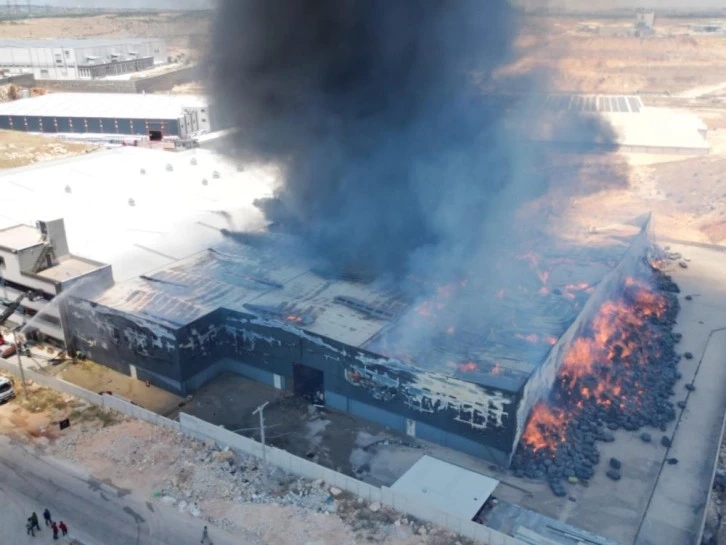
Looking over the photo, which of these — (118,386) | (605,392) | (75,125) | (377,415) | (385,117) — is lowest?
(118,386)

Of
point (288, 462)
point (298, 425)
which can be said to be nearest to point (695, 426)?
point (298, 425)

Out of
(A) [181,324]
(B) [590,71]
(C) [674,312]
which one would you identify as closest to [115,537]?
(A) [181,324]

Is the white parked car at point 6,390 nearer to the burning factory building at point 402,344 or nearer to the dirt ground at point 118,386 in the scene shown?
the dirt ground at point 118,386

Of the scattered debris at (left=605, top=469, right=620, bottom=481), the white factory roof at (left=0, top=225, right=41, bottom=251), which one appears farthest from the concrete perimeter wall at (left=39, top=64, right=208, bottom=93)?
the scattered debris at (left=605, top=469, right=620, bottom=481)

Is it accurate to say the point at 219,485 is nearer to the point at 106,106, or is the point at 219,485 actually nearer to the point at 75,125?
the point at 75,125

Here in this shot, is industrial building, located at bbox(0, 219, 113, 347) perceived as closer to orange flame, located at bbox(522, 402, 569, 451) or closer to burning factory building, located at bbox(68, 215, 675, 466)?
burning factory building, located at bbox(68, 215, 675, 466)

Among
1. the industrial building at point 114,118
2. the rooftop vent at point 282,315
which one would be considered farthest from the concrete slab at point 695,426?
the industrial building at point 114,118
